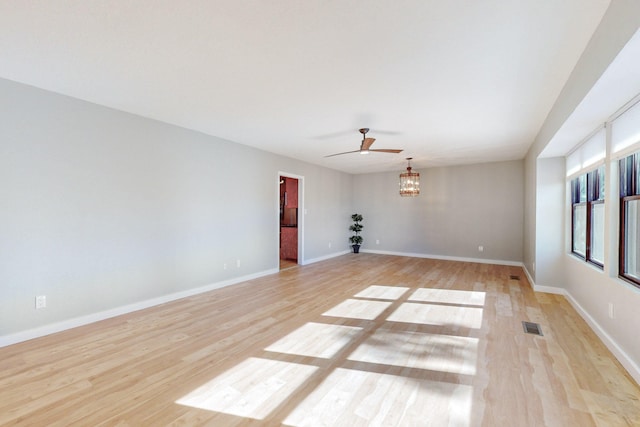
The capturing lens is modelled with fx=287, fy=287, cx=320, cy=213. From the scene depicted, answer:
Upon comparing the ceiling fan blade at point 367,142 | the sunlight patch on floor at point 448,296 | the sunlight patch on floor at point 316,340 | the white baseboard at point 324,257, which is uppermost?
the ceiling fan blade at point 367,142

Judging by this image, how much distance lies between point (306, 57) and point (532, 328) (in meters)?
3.60

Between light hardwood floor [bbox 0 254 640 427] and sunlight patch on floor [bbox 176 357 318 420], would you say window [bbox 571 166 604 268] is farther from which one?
sunlight patch on floor [bbox 176 357 318 420]

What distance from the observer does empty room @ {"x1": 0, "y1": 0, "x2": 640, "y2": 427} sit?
6.09 ft

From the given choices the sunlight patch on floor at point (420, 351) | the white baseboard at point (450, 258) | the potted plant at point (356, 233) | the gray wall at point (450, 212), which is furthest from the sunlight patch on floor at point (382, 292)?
the potted plant at point (356, 233)

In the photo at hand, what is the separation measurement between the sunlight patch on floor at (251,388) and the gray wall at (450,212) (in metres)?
6.41

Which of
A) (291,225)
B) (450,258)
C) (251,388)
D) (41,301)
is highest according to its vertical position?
(291,225)

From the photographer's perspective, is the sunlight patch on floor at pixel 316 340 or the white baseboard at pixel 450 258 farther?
the white baseboard at pixel 450 258

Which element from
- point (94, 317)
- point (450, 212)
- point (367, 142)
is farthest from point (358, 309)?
point (450, 212)

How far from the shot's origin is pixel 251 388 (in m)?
2.07

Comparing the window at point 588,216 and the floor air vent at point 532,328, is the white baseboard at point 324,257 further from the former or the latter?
the window at point 588,216

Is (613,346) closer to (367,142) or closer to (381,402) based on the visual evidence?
(381,402)

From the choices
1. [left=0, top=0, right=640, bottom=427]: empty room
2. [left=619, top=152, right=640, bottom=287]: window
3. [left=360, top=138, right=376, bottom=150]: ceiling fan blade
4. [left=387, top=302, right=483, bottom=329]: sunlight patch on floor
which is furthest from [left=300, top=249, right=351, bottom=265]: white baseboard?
[left=619, top=152, right=640, bottom=287]: window

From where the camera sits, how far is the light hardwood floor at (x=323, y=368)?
5.93 ft

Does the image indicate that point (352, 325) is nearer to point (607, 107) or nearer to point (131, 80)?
point (607, 107)
